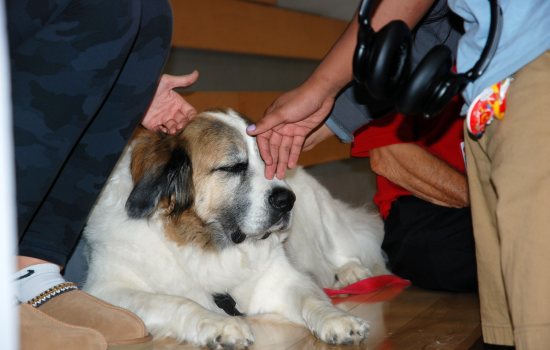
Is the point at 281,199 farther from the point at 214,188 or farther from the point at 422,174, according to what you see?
the point at 422,174

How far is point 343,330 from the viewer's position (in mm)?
1243

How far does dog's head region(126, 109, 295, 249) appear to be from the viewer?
1.54 m

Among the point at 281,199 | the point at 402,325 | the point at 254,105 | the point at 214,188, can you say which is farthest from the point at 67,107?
the point at 254,105

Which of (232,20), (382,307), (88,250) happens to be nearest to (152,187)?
(88,250)

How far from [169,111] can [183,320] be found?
34.1 inches

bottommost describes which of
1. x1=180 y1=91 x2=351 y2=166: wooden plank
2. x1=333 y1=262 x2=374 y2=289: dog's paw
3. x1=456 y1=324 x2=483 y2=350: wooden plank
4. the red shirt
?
x1=180 y1=91 x2=351 y2=166: wooden plank

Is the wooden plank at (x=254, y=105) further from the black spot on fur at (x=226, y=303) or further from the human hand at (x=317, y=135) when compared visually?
the black spot on fur at (x=226, y=303)

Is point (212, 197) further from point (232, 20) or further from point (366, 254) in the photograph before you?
point (232, 20)

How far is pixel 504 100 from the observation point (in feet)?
2.60

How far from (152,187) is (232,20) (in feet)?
8.44

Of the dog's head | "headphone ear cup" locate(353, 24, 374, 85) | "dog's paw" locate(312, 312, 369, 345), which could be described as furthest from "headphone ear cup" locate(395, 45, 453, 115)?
the dog's head

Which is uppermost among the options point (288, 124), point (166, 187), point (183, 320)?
point (288, 124)

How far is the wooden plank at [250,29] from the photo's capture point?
10.8 ft

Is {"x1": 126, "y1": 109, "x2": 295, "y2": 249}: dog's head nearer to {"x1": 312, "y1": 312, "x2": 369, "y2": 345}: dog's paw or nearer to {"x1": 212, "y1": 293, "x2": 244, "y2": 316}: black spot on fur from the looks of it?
{"x1": 212, "y1": 293, "x2": 244, "y2": 316}: black spot on fur
